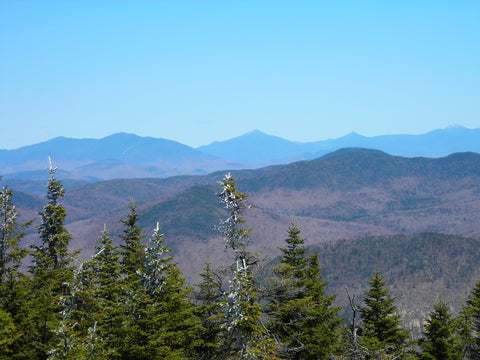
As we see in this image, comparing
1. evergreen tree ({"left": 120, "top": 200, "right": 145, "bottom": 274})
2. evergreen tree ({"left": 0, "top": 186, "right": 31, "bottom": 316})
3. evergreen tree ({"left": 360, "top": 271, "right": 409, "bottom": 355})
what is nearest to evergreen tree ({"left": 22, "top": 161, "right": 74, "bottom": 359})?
evergreen tree ({"left": 0, "top": 186, "right": 31, "bottom": 316})

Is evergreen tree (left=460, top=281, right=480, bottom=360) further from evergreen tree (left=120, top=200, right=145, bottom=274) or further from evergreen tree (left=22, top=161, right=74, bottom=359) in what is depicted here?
evergreen tree (left=22, top=161, right=74, bottom=359)

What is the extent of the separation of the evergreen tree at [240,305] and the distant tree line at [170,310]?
0.18 ft

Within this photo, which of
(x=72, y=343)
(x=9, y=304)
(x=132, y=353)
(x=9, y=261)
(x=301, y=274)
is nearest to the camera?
(x=72, y=343)

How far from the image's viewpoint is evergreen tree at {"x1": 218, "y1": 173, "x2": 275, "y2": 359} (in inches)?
718

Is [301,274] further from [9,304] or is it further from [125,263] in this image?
[9,304]

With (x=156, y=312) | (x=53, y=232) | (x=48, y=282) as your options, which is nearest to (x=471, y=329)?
(x=156, y=312)

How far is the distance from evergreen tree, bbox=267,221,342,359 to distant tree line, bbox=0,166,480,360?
98 millimetres

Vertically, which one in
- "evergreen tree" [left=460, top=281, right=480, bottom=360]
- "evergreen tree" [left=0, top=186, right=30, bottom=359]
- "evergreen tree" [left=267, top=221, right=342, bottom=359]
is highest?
"evergreen tree" [left=0, top=186, right=30, bottom=359]

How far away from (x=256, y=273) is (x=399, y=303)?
152m

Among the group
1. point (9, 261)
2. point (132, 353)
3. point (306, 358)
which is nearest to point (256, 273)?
point (132, 353)

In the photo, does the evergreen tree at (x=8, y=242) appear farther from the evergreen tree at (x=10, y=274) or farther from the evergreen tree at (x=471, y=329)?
Answer: the evergreen tree at (x=471, y=329)

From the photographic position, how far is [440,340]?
1257 inches

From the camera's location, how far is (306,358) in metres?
28.0

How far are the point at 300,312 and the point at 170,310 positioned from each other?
816 centimetres
